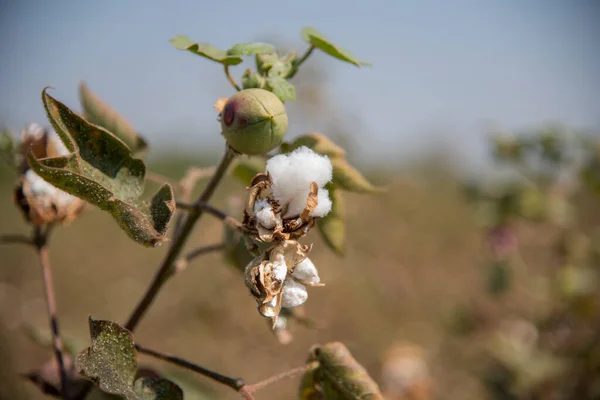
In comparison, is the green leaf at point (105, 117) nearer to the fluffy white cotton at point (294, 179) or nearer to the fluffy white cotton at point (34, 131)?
the fluffy white cotton at point (34, 131)

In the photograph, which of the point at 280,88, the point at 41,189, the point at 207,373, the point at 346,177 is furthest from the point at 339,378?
the point at 41,189

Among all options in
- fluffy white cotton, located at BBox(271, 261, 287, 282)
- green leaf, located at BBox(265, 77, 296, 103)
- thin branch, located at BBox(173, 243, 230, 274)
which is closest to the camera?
fluffy white cotton, located at BBox(271, 261, 287, 282)

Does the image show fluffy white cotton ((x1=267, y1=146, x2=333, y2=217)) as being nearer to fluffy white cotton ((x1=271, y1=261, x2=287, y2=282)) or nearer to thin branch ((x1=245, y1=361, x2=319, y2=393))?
fluffy white cotton ((x1=271, y1=261, x2=287, y2=282))

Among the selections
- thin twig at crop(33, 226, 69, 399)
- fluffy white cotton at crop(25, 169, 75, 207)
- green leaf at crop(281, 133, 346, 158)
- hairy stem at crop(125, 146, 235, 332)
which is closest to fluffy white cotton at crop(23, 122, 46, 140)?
fluffy white cotton at crop(25, 169, 75, 207)

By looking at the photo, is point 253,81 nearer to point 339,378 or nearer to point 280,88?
point 280,88

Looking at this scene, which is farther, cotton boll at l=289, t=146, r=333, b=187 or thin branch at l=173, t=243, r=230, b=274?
thin branch at l=173, t=243, r=230, b=274

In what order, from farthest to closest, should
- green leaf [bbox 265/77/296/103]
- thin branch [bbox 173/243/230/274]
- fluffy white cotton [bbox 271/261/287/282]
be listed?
thin branch [bbox 173/243/230/274]
green leaf [bbox 265/77/296/103]
fluffy white cotton [bbox 271/261/287/282]

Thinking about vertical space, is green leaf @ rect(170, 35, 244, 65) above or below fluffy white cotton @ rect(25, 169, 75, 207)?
above
